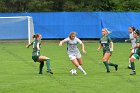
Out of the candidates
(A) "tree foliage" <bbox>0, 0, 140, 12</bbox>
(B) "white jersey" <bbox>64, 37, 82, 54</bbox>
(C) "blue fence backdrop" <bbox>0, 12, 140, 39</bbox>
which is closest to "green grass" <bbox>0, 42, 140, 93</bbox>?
(B) "white jersey" <bbox>64, 37, 82, 54</bbox>

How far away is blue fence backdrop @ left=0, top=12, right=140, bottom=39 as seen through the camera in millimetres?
41750

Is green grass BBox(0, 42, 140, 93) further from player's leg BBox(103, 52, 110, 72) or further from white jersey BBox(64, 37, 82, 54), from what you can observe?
white jersey BBox(64, 37, 82, 54)

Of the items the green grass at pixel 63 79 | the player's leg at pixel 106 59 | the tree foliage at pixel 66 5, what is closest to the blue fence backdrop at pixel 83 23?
the tree foliage at pixel 66 5

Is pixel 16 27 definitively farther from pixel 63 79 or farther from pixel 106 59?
pixel 63 79

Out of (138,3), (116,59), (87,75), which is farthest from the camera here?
(138,3)

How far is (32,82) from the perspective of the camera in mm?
16688

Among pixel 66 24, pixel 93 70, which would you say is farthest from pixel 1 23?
pixel 93 70

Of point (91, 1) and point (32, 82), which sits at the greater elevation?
point (91, 1)

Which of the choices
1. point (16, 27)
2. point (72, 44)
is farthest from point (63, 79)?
point (16, 27)

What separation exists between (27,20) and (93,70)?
70.1 ft

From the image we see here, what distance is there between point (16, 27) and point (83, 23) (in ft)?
18.2

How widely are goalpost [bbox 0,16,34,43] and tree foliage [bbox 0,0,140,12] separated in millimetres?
4921

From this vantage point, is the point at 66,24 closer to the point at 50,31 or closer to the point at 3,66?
the point at 50,31

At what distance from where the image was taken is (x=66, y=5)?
4650cm
